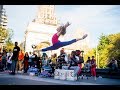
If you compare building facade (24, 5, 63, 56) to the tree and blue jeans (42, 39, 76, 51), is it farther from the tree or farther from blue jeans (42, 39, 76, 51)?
the tree

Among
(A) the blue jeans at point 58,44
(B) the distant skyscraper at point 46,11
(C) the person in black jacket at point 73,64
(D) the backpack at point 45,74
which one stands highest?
(B) the distant skyscraper at point 46,11

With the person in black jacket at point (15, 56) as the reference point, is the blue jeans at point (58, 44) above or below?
above

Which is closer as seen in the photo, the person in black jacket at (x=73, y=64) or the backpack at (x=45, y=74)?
the person in black jacket at (x=73, y=64)

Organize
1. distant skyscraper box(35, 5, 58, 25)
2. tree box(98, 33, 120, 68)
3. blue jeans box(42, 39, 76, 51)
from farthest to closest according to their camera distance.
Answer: tree box(98, 33, 120, 68) < distant skyscraper box(35, 5, 58, 25) < blue jeans box(42, 39, 76, 51)

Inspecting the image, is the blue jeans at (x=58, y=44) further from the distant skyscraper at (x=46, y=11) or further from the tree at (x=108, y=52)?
the tree at (x=108, y=52)

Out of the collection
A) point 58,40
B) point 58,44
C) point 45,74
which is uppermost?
point 58,40

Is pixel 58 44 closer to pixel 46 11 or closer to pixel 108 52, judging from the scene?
pixel 46 11

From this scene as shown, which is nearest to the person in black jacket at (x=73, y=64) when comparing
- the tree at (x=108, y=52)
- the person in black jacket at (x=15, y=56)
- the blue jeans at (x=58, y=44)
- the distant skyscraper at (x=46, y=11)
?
the blue jeans at (x=58, y=44)

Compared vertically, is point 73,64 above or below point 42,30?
below

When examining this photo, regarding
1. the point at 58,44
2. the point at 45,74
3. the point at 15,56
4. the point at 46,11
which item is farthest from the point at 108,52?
the point at 15,56

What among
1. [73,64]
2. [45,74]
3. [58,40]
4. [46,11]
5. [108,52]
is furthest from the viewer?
[108,52]

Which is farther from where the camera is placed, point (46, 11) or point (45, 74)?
point (46, 11)

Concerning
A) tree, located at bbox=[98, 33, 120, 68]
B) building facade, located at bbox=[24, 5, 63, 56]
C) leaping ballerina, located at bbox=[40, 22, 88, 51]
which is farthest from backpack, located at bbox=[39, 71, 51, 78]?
tree, located at bbox=[98, 33, 120, 68]

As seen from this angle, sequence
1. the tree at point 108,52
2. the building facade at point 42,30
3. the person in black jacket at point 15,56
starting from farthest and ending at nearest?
the tree at point 108,52 → the building facade at point 42,30 → the person in black jacket at point 15,56
